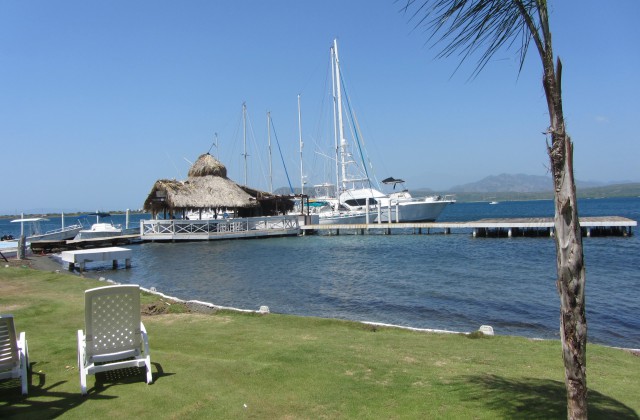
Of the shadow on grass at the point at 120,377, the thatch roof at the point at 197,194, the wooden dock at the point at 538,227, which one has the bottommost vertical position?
the wooden dock at the point at 538,227

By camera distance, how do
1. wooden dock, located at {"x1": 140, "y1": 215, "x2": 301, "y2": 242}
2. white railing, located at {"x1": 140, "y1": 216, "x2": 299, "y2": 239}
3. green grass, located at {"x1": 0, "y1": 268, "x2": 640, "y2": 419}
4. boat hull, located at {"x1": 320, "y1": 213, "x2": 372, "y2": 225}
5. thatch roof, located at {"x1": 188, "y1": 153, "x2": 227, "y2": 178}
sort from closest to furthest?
green grass, located at {"x1": 0, "y1": 268, "x2": 640, "y2": 419} → wooden dock, located at {"x1": 140, "y1": 215, "x2": 301, "y2": 242} → white railing, located at {"x1": 140, "y1": 216, "x2": 299, "y2": 239} → thatch roof, located at {"x1": 188, "y1": 153, "x2": 227, "y2": 178} → boat hull, located at {"x1": 320, "y1": 213, "x2": 372, "y2": 225}

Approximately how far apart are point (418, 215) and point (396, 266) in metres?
35.3

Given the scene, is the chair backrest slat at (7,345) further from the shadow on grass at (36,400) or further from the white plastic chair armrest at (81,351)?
the white plastic chair armrest at (81,351)

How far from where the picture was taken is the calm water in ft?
39.9

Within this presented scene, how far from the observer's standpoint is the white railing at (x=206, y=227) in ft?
126

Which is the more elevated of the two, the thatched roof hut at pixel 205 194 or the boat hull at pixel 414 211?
the thatched roof hut at pixel 205 194

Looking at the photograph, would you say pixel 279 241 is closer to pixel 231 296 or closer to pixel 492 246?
pixel 492 246

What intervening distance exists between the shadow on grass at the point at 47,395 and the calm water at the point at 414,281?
7.64m

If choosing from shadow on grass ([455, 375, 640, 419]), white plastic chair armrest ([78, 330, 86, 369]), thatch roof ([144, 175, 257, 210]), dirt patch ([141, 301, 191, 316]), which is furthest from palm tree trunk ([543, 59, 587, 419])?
thatch roof ([144, 175, 257, 210])

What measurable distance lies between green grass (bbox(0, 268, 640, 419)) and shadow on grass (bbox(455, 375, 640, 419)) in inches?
0.5

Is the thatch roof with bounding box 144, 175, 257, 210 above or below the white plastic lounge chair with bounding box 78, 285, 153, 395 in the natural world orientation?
above

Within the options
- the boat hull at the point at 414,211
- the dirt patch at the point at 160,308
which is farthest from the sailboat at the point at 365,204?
the dirt patch at the point at 160,308

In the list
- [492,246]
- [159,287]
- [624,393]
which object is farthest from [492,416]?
[492,246]

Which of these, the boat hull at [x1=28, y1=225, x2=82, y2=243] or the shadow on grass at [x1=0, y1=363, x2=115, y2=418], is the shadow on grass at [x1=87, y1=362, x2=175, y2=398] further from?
the boat hull at [x1=28, y1=225, x2=82, y2=243]
